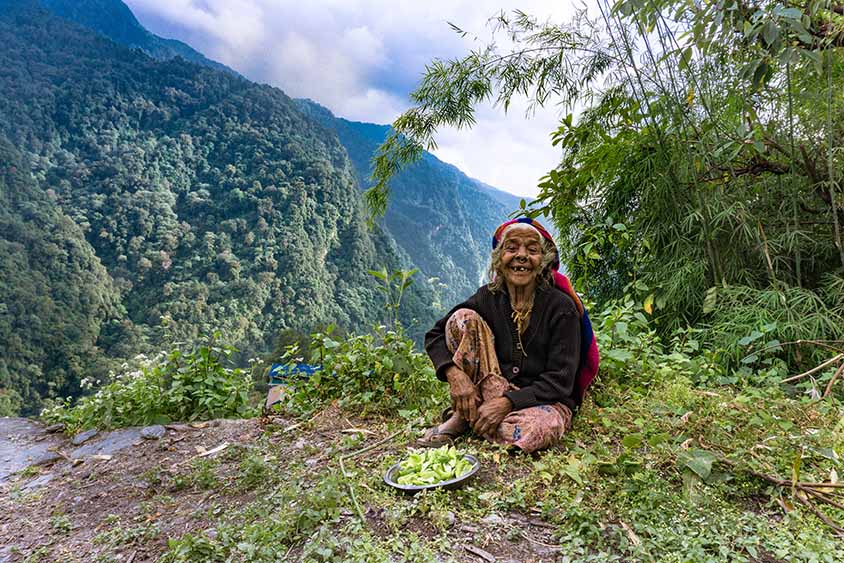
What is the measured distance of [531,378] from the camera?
259 cm

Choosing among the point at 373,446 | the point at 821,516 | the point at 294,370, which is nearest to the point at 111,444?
the point at 294,370

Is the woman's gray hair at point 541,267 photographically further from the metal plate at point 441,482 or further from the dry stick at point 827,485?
the dry stick at point 827,485

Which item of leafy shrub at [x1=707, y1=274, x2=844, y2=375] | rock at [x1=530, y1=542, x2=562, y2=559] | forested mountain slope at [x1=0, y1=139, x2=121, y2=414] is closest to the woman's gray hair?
rock at [x1=530, y1=542, x2=562, y2=559]

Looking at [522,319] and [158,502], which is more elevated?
[522,319]

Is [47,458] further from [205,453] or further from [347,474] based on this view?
[347,474]

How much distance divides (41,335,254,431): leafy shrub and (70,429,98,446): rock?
0.28ft

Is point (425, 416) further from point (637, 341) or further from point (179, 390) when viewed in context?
point (179, 390)

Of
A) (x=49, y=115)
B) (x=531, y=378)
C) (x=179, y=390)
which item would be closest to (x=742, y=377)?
(x=531, y=378)

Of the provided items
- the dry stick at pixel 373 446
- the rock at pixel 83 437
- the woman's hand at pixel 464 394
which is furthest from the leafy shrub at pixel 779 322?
the rock at pixel 83 437

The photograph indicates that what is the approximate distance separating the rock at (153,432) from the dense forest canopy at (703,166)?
265 cm

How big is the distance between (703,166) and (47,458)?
5.04m

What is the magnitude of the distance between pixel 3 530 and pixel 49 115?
200 feet

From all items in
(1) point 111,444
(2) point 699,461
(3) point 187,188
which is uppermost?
(3) point 187,188

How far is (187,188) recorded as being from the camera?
1891 inches
